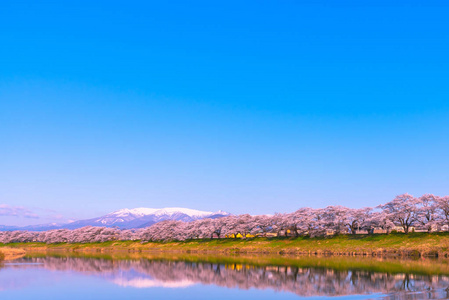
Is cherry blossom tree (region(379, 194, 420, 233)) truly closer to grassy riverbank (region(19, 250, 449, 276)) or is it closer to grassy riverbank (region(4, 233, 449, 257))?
grassy riverbank (region(4, 233, 449, 257))

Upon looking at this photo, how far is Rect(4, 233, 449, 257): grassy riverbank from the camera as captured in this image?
7044cm

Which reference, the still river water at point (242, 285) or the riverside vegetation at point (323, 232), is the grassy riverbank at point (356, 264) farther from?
the riverside vegetation at point (323, 232)

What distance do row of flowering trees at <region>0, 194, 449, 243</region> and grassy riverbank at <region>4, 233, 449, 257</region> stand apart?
2809 millimetres

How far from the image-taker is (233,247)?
97.8 metres

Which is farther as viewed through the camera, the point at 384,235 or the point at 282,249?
the point at 282,249

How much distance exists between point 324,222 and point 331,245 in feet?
27.0

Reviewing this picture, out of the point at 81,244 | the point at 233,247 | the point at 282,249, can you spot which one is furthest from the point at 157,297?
the point at 81,244

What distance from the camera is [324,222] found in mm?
89562

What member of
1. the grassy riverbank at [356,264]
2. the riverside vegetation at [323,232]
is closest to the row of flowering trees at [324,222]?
the riverside vegetation at [323,232]

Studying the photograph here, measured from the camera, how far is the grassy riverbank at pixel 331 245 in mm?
70438

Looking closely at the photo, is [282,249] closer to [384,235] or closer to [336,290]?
[384,235]

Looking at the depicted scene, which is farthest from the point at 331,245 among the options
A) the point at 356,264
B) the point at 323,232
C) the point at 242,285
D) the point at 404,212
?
the point at 242,285

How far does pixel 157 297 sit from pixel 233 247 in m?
70.5

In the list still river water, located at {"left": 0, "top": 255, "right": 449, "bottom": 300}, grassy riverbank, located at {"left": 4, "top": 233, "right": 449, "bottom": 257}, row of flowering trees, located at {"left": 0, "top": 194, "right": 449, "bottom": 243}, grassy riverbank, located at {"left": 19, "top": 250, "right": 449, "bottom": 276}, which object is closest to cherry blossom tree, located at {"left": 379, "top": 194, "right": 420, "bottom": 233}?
row of flowering trees, located at {"left": 0, "top": 194, "right": 449, "bottom": 243}
